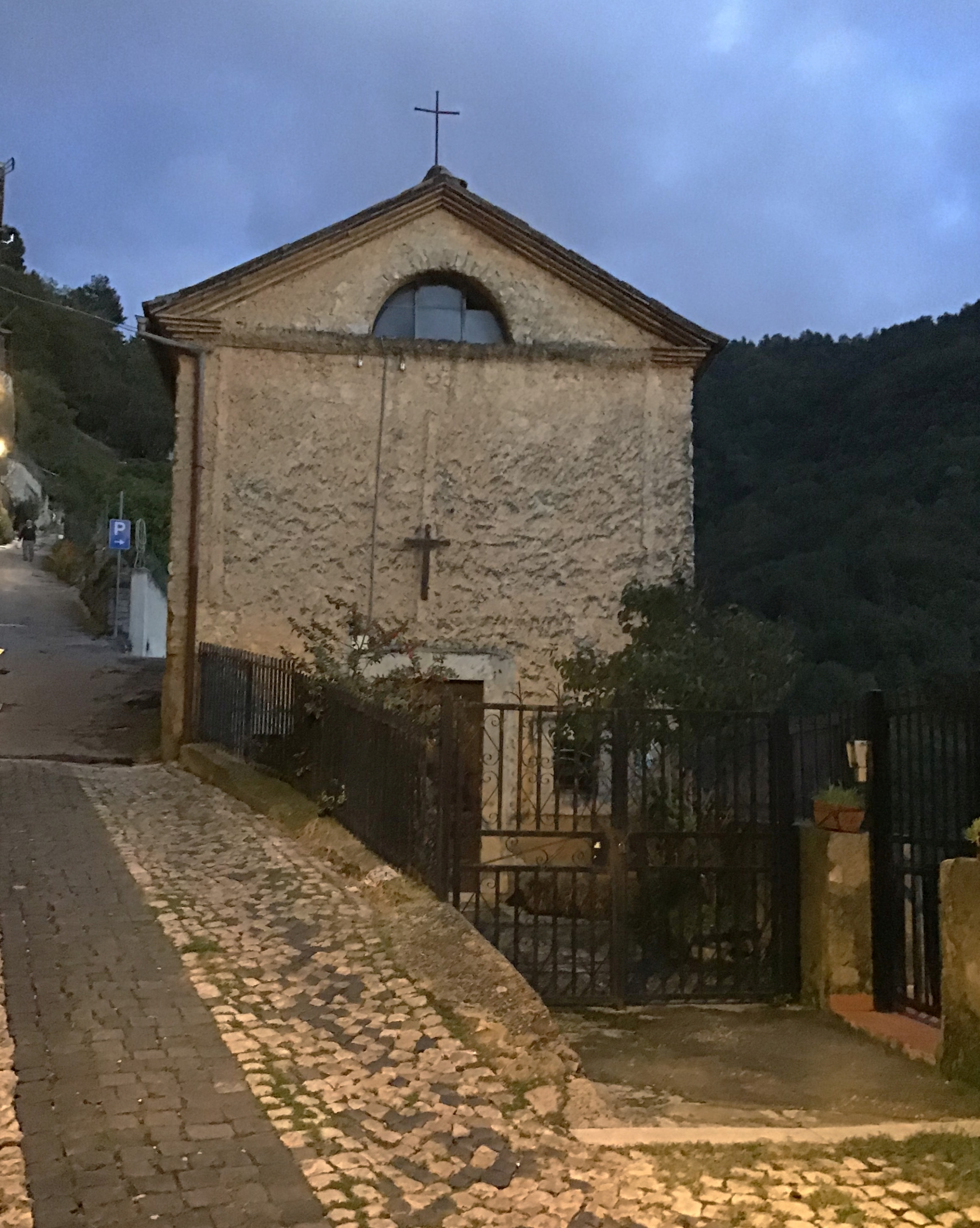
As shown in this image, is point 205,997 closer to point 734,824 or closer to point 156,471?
point 734,824

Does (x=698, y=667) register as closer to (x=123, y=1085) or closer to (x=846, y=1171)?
(x=846, y=1171)

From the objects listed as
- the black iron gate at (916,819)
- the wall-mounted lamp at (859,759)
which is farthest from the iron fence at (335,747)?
the black iron gate at (916,819)

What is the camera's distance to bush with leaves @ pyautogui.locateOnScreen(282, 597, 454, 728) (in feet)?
30.7

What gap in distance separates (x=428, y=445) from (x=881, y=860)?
25.3 ft

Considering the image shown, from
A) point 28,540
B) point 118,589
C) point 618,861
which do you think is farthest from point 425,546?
point 28,540

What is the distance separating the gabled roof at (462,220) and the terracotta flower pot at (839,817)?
25.4 feet

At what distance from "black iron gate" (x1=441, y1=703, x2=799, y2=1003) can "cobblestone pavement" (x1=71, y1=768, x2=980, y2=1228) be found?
1117 mm

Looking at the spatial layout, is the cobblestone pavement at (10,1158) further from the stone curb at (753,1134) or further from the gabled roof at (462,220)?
the gabled roof at (462,220)

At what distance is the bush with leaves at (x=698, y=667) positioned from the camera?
29.7ft

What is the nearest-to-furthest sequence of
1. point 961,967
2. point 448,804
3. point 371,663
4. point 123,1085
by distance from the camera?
point 123,1085 < point 961,967 < point 448,804 < point 371,663

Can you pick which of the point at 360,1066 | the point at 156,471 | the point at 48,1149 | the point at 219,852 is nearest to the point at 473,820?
the point at 219,852

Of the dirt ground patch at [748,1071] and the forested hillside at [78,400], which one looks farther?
the forested hillside at [78,400]

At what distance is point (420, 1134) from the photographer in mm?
4363

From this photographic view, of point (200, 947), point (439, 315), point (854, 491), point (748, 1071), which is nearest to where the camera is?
point (748, 1071)
